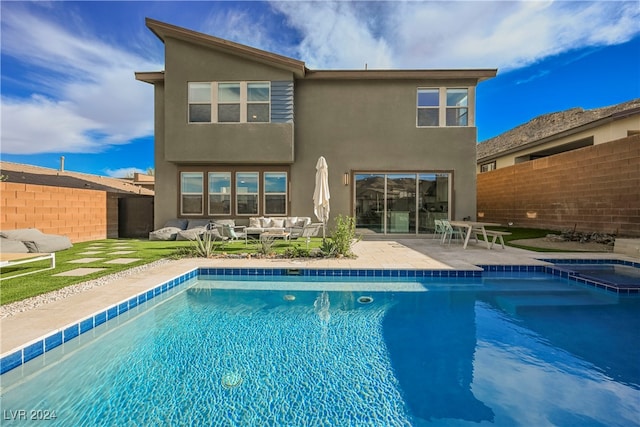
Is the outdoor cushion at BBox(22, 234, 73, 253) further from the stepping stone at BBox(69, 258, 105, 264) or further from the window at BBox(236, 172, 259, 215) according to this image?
the window at BBox(236, 172, 259, 215)

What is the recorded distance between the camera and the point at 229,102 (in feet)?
38.3

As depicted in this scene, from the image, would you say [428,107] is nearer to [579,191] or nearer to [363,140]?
[363,140]

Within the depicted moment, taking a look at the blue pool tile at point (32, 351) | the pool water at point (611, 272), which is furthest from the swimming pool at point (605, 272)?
the blue pool tile at point (32, 351)

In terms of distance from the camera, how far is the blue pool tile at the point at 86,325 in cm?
348

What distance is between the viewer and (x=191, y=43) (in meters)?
11.5

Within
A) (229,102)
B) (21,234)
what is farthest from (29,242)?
(229,102)

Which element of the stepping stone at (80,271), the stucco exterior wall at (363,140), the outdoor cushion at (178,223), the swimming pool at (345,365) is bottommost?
the swimming pool at (345,365)

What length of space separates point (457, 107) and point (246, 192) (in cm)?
878

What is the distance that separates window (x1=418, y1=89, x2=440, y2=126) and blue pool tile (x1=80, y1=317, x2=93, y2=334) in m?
11.7

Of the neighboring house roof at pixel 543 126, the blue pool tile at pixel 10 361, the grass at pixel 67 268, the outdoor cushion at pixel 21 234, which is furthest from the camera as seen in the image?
the neighboring house roof at pixel 543 126

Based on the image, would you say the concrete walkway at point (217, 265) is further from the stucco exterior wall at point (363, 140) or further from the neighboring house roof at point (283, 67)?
the neighboring house roof at point (283, 67)

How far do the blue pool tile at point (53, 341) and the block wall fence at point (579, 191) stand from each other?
45.9ft

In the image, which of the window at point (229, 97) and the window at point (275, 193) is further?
the window at point (275, 193)

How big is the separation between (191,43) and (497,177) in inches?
640
